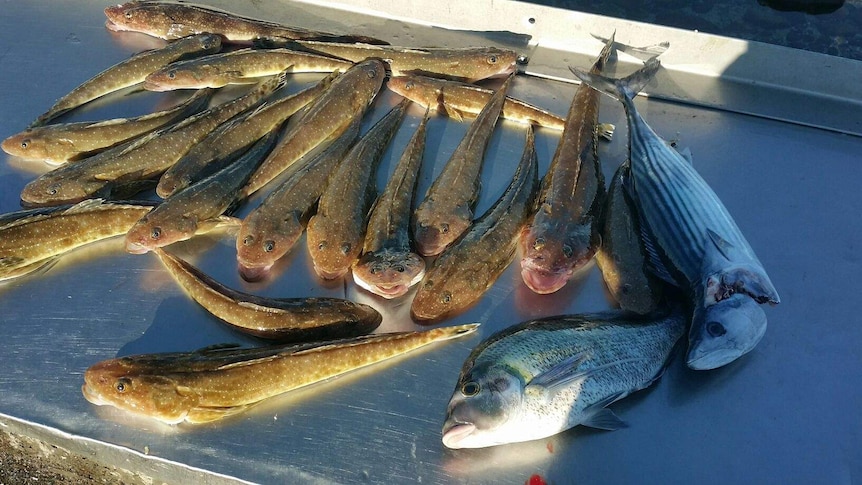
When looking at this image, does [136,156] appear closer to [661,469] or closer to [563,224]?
[563,224]

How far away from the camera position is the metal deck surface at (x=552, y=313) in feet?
11.8

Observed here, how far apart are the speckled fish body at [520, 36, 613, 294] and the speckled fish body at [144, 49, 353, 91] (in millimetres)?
2419

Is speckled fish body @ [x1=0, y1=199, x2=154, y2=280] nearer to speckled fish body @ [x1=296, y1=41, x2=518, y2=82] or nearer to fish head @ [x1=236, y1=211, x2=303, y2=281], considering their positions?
fish head @ [x1=236, y1=211, x2=303, y2=281]

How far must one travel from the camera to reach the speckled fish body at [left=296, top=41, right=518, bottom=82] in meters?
5.85

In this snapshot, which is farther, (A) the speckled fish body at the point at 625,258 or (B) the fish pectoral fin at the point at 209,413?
(A) the speckled fish body at the point at 625,258

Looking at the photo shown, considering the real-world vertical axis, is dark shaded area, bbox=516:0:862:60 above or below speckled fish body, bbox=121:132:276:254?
above

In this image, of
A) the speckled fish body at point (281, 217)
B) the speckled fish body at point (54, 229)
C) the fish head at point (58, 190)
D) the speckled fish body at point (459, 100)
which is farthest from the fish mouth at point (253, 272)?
the speckled fish body at point (459, 100)

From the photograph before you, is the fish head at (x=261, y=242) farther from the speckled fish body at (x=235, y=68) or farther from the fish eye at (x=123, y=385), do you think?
the speckled fish body at (x=235, y=68)

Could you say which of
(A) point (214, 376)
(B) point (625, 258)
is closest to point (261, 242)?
(A) point (214, 376)

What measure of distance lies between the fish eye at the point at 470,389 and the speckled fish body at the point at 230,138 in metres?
2.85

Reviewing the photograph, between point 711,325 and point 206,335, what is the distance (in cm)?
325

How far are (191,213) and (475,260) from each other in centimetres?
214

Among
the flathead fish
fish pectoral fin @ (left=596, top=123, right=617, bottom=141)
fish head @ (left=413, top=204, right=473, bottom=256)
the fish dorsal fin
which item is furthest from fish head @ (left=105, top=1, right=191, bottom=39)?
the fish dorsal fin

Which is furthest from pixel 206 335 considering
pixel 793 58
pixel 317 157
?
pixel 793 58
